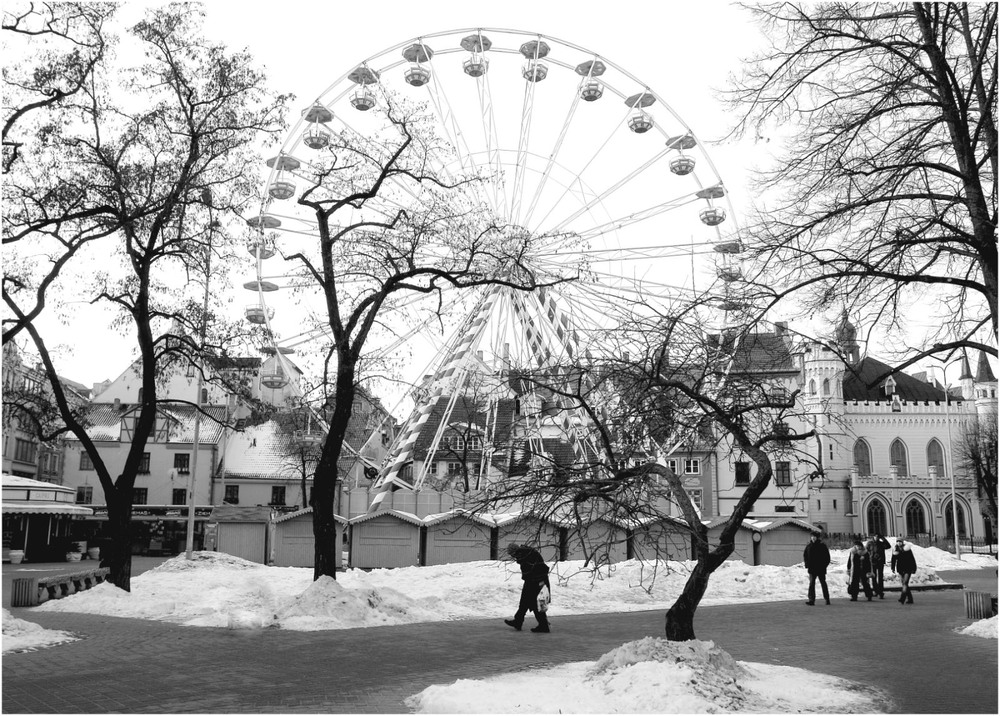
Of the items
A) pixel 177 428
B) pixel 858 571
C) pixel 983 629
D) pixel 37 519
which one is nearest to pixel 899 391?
pixel 177 428

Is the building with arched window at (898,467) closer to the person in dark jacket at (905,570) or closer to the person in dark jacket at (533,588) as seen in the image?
the person in dark jacket at (905,570)

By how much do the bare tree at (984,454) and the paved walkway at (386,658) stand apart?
37442 mm

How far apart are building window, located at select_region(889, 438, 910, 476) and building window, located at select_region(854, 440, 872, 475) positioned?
176cm

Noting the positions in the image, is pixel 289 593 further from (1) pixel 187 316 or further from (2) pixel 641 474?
(2) pixel 641 474

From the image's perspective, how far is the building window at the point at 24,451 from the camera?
186ft

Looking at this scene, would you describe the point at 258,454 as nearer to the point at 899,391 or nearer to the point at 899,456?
the point at 899,456

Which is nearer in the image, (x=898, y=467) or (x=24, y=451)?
(x=24, y=451)

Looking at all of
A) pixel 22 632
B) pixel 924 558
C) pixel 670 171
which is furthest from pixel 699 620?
pixel 924 558

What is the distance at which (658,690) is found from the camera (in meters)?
8.49

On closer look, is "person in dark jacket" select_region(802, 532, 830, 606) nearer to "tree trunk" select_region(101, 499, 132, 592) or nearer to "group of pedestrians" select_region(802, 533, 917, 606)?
"group of pedestrians" select_region(802, 533, 917, 606)

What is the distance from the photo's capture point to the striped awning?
122ft

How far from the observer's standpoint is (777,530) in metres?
30.5

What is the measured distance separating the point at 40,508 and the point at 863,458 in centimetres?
6103

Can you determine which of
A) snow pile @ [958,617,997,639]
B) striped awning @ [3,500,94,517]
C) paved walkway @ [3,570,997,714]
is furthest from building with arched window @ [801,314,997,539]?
paved walkway @ [3,570,997,714]
